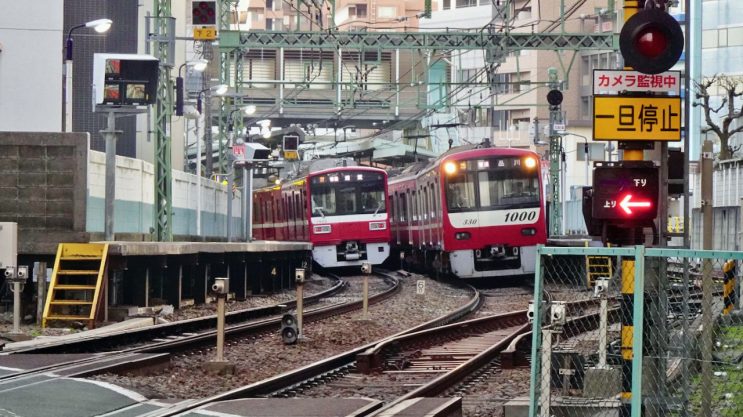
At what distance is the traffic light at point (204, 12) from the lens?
2578cm

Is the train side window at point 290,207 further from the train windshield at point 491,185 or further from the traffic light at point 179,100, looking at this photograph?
the train windshield at point 491,185

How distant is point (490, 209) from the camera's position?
3075 cm

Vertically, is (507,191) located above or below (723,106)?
below

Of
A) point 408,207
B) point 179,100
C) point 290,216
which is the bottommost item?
point 290,216

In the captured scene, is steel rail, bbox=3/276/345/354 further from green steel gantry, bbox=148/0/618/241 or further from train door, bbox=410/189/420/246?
train door, bbox=410/189/420/246

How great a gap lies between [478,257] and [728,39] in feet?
105

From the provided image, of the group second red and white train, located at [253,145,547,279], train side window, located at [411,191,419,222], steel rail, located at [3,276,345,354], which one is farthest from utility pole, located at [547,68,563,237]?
steel rail, located at [3,276,345,354]

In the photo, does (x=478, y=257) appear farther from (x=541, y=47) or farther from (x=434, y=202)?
(x=541, y=47)

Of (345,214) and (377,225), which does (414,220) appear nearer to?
(377,225)

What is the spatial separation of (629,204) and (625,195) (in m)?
0.07

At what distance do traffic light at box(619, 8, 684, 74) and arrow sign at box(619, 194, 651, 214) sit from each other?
90 centimetres

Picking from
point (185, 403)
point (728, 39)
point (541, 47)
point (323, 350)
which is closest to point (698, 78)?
point (728, 39)

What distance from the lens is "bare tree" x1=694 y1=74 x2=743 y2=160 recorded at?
46.2 m

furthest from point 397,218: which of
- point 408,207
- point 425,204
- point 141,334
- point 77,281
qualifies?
point 141,334
